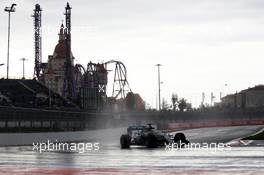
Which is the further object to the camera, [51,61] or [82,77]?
[51,61]

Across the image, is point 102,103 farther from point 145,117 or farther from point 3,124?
point 3,124

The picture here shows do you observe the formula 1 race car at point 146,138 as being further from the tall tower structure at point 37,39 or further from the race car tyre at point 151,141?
the tall tower structure at point 37,39

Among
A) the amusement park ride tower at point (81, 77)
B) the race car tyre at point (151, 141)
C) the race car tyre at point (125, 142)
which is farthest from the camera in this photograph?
the amusement park ride tower at point (81, 77)

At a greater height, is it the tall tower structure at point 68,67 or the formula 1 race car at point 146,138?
the tall tower structure at point 68,67

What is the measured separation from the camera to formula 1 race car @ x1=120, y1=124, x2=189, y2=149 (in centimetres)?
3400

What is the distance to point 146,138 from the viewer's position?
34281 mm

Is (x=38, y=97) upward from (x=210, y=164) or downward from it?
upward

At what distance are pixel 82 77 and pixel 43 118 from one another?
48.1m

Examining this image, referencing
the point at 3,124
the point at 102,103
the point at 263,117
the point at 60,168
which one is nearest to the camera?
the point at 60,168

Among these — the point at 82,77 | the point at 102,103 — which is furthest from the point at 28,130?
the point at 82,77

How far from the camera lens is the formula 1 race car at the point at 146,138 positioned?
112ft

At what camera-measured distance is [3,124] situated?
1818 inches

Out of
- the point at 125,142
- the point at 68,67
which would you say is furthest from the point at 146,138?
the point at 68,67

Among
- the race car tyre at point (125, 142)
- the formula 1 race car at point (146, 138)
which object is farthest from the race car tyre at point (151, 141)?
the race car tyre at point (125, 142)
